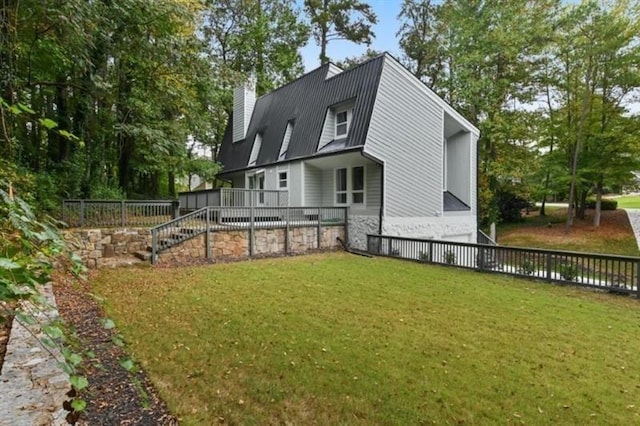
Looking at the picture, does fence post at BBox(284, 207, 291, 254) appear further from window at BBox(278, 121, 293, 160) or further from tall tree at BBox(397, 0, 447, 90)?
tall tree at BBox(397, 0, 447, 90)

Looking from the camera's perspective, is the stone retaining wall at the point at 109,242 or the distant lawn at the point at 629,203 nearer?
the stone retaining wall at the point at 109,242

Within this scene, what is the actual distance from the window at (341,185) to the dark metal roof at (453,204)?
4.39 metres

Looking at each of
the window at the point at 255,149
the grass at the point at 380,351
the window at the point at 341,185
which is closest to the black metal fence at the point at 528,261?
the grass at the point at 380,351

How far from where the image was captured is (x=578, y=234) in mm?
20031

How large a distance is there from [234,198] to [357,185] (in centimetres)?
489

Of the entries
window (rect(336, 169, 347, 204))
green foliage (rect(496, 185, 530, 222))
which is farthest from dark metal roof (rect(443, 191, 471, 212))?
green foliage (rect(496, 185, 530, 222))

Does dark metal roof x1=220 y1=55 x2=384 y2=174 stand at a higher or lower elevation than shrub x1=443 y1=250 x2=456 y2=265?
higher

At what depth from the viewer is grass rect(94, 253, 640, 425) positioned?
10.6ft

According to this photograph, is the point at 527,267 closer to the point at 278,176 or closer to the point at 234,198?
the point at 234,198

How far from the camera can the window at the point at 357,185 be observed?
47.1 ft

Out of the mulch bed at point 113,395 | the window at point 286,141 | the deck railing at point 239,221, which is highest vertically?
the window at point 286,141

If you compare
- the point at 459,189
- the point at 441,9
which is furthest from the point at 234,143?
the point at 441,9

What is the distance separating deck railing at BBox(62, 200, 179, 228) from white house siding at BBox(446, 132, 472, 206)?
12.3 meters

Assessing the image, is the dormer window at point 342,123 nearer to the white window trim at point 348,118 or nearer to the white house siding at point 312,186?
the white window trim at point 348,118
